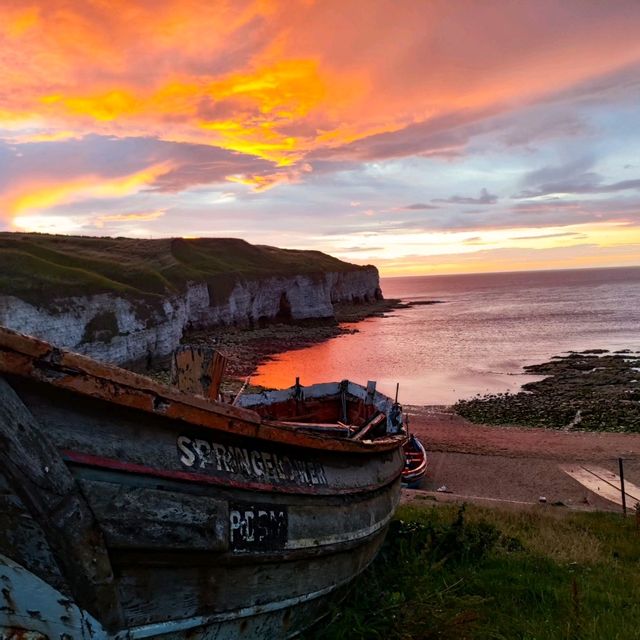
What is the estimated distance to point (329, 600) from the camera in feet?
19.0

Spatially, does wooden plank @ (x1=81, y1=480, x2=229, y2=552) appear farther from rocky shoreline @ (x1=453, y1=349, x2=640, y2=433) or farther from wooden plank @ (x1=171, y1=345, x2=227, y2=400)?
rocky shoreline @ (x1=453, y1=349, x2=640, y2=433)

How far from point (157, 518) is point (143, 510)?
0.13 meters

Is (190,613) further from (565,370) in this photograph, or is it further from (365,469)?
Answer: (565,370)

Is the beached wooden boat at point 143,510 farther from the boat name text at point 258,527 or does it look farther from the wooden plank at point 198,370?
the wooden plank at point 198,370

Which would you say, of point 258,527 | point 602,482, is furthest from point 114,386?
point 602,482

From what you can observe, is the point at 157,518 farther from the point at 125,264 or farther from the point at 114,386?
the point at 125,264

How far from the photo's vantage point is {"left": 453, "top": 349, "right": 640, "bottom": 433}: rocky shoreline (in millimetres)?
28328

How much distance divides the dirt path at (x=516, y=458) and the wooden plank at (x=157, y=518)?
13.9m

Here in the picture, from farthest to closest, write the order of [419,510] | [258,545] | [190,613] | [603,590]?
[419,510] < [603,590] < [258,545] < [190,613]

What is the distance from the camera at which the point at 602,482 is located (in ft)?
59.3

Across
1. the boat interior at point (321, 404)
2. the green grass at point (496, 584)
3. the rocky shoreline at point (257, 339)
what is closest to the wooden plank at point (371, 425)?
the boat interior at point (321, 404)

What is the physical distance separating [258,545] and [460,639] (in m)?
2.52

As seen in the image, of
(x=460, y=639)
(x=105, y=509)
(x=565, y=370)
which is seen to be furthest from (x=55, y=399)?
(x=565, y=370)

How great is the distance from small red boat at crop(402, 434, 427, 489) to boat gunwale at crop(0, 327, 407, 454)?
11871 mm
